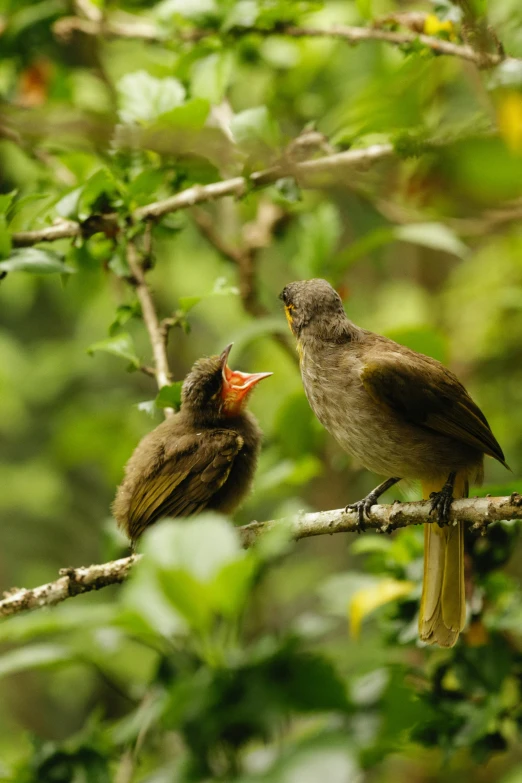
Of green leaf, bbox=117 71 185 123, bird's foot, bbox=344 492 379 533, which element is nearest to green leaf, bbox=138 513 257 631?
bird's foot, bbox=344 492 379 533

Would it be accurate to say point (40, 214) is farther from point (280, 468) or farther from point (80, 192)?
point (280, 468)

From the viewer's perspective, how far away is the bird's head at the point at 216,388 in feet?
10.9

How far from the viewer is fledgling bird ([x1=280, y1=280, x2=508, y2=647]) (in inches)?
118

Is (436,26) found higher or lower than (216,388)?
higher

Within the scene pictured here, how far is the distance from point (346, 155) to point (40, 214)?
1.11m

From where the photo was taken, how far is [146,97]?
11.0 feet

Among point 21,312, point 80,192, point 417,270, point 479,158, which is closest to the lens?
point 479,158

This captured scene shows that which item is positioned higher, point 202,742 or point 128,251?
point 128,251

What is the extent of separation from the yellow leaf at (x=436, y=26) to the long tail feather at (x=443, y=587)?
172cm

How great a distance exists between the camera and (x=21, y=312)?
336 inches

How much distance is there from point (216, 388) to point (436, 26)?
1.53 m

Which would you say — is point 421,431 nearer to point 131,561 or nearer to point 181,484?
point 181,484

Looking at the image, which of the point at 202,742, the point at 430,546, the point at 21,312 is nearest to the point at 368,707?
the point at 202,742

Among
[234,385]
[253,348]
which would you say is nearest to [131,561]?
[234,385]
